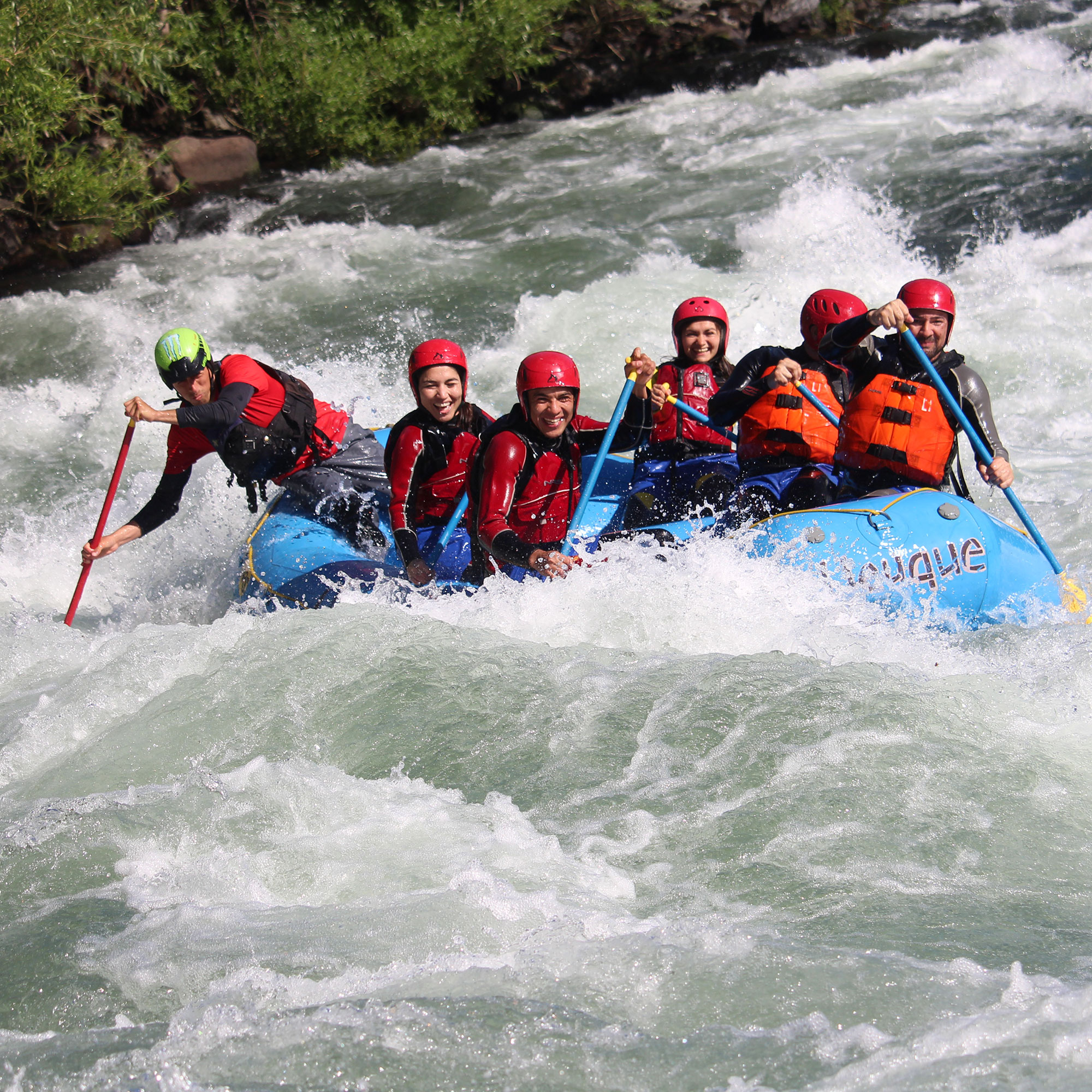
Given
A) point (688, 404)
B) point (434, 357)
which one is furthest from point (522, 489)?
point (688, 404)

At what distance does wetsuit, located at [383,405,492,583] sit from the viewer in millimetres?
5098

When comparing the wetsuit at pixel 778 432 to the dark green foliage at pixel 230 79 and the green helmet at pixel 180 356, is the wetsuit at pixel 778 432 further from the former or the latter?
the dark green foliage at pixel 230 79

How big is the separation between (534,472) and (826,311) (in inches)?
60.1

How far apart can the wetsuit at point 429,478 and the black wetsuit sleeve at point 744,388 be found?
3.62ft

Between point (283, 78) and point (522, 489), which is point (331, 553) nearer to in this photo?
point (522, 489)

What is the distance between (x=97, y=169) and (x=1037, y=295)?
29.2 feet

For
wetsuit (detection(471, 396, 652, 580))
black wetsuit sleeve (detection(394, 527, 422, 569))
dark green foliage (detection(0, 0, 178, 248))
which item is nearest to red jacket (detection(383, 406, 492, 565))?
black wetsuit sleeve (detection(394, 527, 422, 569))

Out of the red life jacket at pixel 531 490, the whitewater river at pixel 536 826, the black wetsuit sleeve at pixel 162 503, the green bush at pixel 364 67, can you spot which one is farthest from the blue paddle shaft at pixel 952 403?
the green bush at pixel 364 67

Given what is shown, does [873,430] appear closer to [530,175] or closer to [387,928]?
[387,928]

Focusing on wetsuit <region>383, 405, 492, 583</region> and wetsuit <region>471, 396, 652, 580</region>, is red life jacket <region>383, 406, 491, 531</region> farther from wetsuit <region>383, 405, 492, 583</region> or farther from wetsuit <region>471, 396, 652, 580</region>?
wetsuit <region>471, 396, 652, 580</region>

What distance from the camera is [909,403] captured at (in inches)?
190

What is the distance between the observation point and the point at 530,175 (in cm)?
1327

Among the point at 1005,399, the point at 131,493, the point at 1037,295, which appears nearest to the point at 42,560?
the point at 131,493

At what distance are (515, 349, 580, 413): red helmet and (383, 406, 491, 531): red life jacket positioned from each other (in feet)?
2.05
